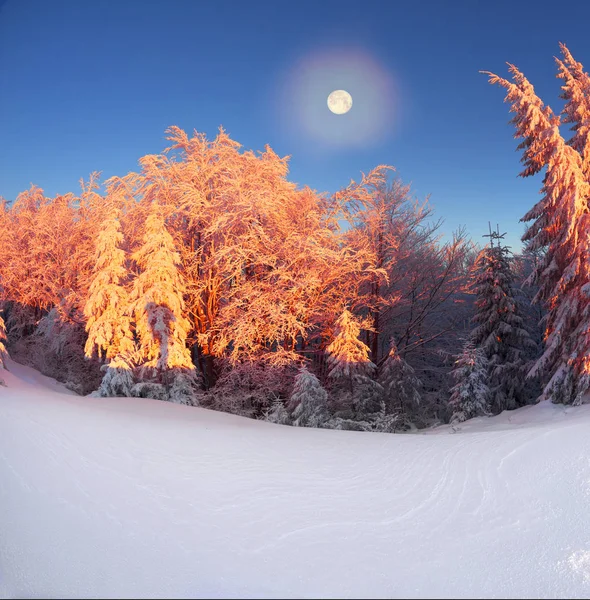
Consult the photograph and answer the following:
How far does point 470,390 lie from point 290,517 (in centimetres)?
1283

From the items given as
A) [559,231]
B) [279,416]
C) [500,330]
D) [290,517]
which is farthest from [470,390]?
[290,517]

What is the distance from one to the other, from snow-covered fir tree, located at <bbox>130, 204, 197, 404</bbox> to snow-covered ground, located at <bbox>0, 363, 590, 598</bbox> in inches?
251

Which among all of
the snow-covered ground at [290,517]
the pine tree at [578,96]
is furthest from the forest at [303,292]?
the snow-covered ground at [290,517]

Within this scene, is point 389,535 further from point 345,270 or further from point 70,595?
point 345,270

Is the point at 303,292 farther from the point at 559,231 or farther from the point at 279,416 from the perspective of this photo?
the point at 559,231

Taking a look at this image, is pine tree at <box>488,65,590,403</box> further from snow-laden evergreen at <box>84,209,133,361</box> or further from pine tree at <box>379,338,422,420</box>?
snow-laden evergreen at <box>84,209,133,361</box>

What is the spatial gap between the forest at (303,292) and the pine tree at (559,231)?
0.16 ft

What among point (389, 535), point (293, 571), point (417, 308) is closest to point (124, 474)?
point (293, 571)

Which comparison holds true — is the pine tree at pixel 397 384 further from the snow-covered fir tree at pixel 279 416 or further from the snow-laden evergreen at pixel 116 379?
A: the snow-laden evergreen at pixel 116 379

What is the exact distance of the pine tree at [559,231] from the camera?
409 inches

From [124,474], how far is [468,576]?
10.7ft

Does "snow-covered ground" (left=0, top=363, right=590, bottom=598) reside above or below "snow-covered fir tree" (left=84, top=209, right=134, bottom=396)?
below

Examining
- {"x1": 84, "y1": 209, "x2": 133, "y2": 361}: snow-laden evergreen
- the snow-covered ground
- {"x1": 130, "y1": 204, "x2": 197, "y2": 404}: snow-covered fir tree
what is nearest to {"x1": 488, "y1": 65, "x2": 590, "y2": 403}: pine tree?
the snow-covered ground

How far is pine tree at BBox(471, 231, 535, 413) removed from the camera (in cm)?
1656
